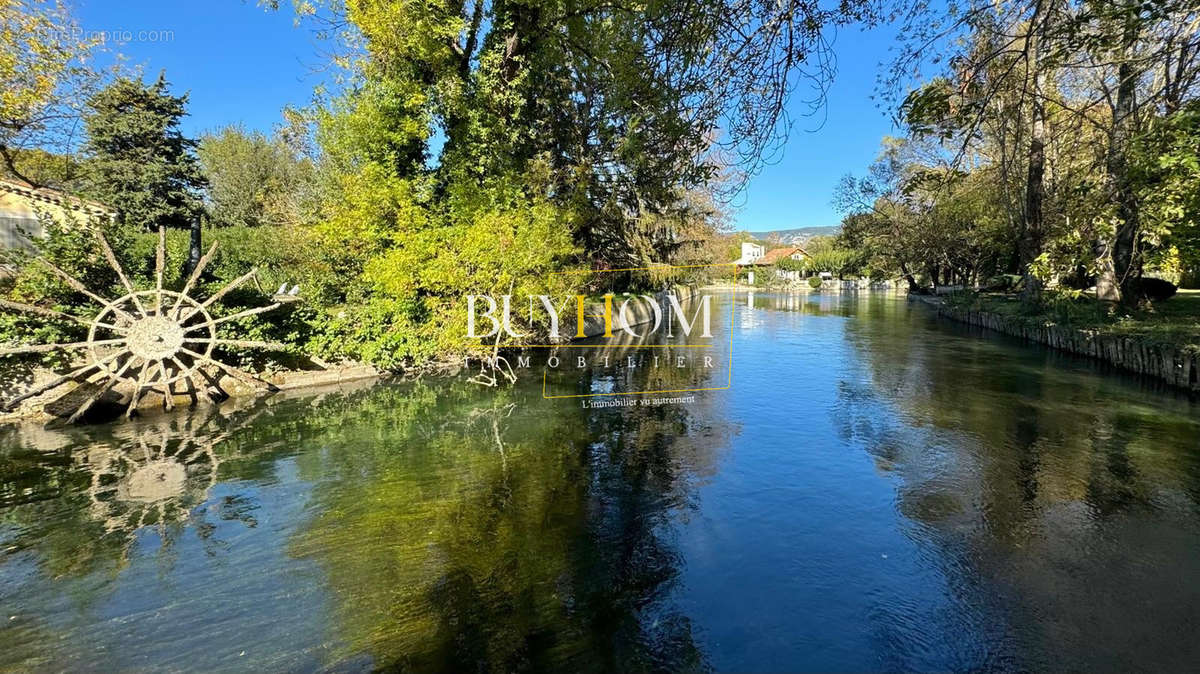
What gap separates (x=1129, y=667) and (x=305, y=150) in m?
36.6

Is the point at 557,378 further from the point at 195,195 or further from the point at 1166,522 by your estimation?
the point at 195,195

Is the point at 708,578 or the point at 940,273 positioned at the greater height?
the point at 940,273

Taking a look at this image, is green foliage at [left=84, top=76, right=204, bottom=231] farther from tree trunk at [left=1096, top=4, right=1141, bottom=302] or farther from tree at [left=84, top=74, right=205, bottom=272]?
tree trunk at [left=1096, top=4, right=1141, bottom=302]

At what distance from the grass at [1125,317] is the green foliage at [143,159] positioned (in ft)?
114

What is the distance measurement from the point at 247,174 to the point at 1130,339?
42.1 meters

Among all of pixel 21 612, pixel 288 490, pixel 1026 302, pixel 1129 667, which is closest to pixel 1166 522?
pixel 1129 667

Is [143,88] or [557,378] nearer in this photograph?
[557,378]

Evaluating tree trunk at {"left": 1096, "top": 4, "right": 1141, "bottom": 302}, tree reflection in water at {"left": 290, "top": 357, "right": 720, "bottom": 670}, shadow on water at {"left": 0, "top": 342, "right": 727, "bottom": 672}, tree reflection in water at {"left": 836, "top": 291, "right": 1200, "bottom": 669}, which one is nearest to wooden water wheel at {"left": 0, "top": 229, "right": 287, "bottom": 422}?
shadow on water at {"left": 0, "top": 342, "right": 727, "bottom": 672}

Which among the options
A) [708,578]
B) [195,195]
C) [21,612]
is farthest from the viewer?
[195,195]

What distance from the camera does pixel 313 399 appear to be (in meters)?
12.7

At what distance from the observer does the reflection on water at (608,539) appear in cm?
441

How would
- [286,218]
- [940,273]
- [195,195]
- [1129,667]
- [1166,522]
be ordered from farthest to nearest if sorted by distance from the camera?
[940,273] < [195,195] < [286,218] < [1166,522] < [1129,667]

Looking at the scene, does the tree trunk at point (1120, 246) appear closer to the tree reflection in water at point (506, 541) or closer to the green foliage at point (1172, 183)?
the green foliage at point (1172, 183)

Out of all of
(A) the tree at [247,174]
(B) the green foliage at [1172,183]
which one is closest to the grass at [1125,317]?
(B) the green foliage at [1172,183]
